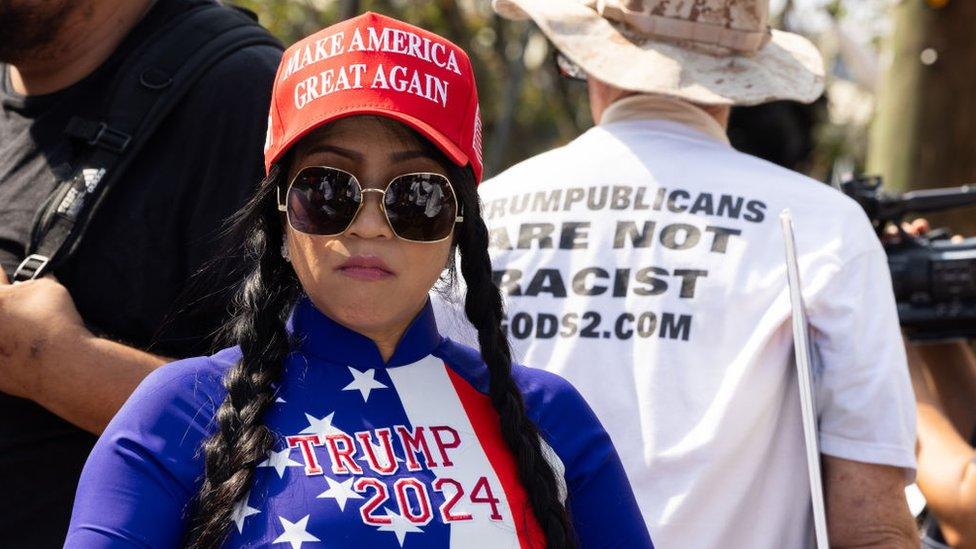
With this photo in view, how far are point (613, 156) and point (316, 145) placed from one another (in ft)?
3.35

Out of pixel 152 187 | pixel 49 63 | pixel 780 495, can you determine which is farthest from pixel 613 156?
pixel 49 63

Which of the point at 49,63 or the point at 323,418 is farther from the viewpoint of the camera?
the point at 49,63

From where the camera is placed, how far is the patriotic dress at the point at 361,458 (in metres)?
1.78

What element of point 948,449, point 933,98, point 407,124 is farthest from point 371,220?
point 933,98

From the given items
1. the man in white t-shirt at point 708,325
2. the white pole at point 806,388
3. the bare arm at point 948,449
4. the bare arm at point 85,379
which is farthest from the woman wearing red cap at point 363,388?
the bare arm at point 948,449

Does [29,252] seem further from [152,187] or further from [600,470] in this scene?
[600,470]

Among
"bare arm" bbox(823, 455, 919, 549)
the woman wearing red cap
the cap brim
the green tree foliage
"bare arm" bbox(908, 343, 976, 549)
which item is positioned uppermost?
the cap brim

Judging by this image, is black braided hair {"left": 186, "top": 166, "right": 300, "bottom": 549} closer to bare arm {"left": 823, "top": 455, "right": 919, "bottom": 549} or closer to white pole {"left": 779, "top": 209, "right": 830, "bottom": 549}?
white pole {"left": 779, "top": 209, "right": 830, "bottom": 549}

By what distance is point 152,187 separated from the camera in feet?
8.13

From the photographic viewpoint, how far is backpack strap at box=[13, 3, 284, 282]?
2.44 m

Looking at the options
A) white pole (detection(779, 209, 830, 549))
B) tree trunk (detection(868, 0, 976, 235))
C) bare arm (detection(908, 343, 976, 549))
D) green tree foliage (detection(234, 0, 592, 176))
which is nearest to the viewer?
white pole (detection(779, 209, 830, 549))

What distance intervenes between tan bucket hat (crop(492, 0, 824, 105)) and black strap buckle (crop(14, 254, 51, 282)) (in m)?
1.18

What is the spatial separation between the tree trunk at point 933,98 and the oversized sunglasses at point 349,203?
371 cm

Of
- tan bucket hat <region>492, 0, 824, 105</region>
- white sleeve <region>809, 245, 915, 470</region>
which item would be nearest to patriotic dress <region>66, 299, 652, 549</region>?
white sleeve <region>809, 245, 915, 470</region>
